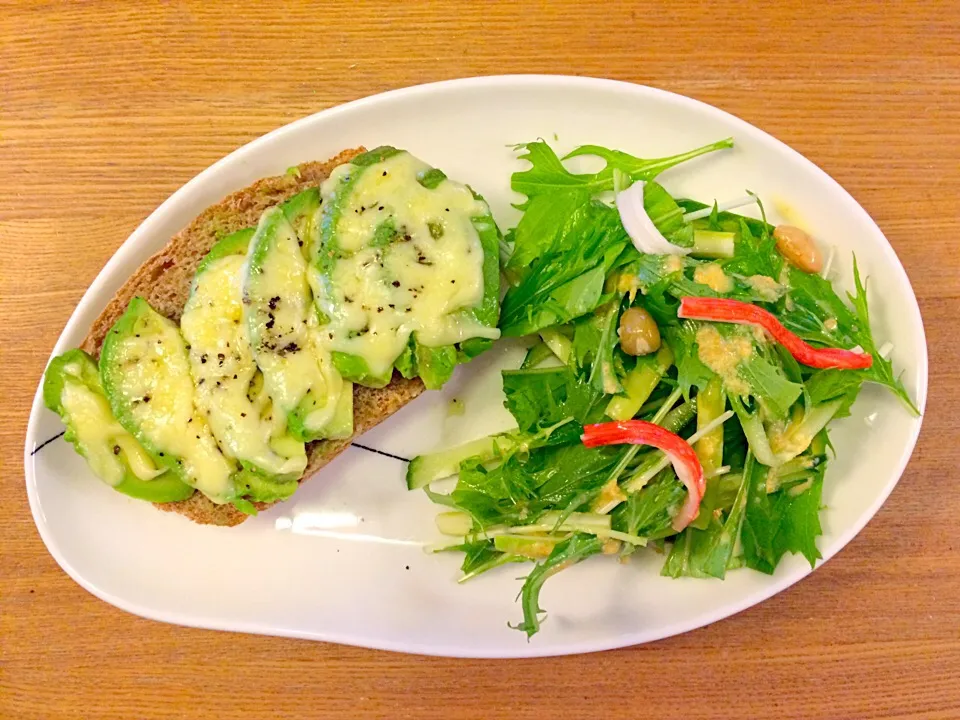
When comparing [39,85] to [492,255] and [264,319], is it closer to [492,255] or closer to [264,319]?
[264,319]

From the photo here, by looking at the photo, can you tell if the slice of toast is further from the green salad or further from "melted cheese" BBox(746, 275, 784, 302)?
"melted cheese" BBox(746, 275, 784, 302)

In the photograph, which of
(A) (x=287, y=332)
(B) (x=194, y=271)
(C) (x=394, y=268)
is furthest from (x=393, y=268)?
(B) (x=194, y=271)

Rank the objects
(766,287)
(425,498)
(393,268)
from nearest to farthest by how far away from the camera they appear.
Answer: (393,268)
(766,287)
(425,498)

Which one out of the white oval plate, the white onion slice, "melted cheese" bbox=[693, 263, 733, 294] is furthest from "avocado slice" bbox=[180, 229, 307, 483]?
"melted cheese" bbox=[693, 263, 733, 294]

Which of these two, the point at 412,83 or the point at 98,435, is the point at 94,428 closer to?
the point at 98,435

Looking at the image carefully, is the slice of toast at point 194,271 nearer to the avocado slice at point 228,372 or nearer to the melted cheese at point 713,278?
the avocado slice at point 228,372

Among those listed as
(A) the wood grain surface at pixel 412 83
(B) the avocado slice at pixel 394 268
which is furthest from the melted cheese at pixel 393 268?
(A) the wood grain surface at pixel 412 83
